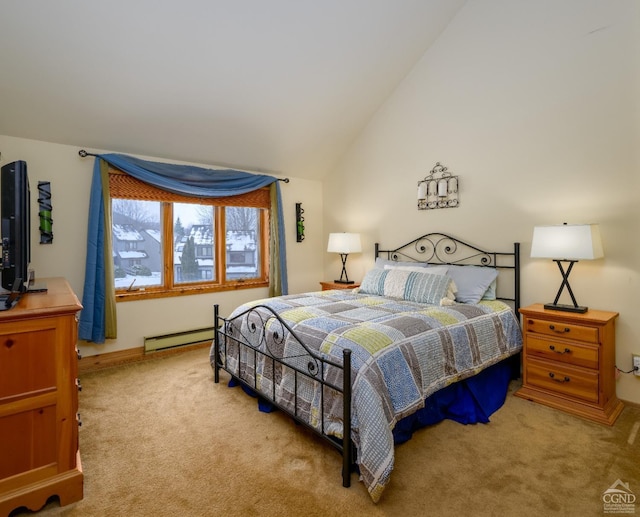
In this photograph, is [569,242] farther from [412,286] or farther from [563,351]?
[412,286]

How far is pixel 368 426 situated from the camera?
1678mm

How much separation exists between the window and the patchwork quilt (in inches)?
57.0

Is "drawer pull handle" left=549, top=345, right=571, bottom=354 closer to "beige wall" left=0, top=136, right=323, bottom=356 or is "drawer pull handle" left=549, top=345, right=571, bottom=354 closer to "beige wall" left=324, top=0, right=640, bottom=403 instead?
"beige wall" left=324, top=0, right=640, bottom=403

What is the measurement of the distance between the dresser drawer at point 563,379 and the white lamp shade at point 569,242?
2.57ft

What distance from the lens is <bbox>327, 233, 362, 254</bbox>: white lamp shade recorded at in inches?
168

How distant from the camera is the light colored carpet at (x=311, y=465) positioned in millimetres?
1642

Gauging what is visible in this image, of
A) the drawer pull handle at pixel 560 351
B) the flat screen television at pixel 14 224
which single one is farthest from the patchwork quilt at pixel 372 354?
the flat screen television at pixel 14 224

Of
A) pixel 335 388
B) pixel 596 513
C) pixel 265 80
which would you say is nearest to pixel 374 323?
pixel 335 388

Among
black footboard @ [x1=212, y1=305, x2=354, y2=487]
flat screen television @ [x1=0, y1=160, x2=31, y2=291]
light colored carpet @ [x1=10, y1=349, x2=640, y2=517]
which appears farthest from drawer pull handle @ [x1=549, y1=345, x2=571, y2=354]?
flat screen television @ [x1=0, y1=160, x2=31, y2=291]

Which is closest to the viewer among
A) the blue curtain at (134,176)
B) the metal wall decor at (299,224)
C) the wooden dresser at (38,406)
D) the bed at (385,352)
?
the wooden dresser at (38,406)

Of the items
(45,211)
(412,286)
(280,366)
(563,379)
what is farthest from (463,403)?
(45,211)

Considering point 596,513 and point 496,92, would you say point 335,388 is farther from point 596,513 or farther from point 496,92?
point 496,92

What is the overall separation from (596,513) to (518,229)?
213 cm

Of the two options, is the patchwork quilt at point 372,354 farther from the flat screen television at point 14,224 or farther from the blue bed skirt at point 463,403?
the flat screen television at point 14,224
